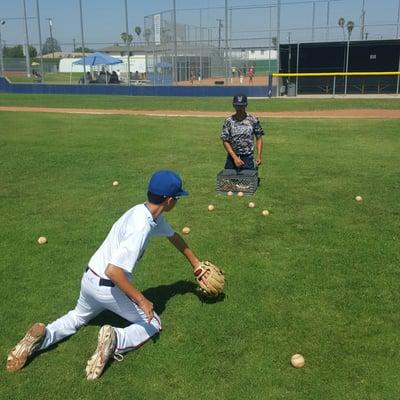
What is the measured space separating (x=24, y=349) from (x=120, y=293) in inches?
33.4

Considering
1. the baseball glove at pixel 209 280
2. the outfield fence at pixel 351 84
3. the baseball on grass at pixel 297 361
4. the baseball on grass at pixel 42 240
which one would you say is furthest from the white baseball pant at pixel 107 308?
the outfield fence at pixel 351 84

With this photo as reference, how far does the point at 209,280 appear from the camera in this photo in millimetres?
4668

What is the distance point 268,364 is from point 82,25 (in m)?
42.7

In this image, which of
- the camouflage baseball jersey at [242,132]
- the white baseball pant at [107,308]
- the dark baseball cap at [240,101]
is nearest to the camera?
the white baseball pant at [107,308]

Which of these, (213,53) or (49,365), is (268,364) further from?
(213,53)

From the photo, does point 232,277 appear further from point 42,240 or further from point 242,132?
point 242,132

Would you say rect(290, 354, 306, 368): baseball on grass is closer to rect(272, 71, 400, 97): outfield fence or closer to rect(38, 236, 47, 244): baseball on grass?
rect(38, 236, 47, 244): baseball on grass

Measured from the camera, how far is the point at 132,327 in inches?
162

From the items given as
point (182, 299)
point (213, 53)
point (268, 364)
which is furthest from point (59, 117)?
point (213, 53)

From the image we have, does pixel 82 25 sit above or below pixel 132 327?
above

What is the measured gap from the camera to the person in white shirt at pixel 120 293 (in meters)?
3.73

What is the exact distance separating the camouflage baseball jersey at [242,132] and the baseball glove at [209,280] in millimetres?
3690

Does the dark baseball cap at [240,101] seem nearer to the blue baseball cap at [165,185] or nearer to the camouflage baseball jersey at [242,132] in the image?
the camouflage baseball jersey at [242,132]

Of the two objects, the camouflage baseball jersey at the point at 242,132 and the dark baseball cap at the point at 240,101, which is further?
the camouflage baseball jersey at the point at 242,132
